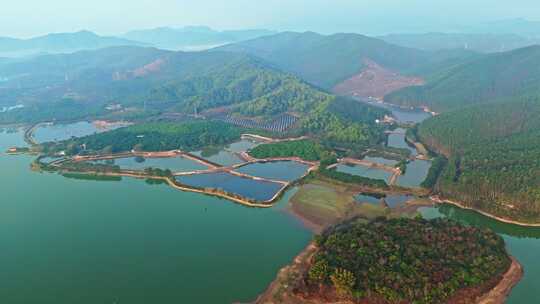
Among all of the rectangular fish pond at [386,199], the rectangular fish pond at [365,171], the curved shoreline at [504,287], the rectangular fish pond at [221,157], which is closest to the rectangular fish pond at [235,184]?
the rectangular fish pond at [221,157]

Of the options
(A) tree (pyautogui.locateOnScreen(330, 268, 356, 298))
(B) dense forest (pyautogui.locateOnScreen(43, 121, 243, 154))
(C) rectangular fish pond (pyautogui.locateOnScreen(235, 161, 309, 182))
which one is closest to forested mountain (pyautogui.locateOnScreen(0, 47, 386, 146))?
(C) rectangular fish pond (pyautogui.locateOnScreen(235, 161, 309, 182))

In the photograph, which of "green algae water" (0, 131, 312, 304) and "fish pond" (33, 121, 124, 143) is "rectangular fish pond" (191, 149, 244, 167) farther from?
"fish pond" (33, 121, 124, 143)

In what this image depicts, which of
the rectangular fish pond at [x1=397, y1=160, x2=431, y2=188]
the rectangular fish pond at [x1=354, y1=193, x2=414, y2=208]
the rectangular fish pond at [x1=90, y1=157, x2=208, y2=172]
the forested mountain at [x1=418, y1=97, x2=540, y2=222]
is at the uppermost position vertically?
the forested mountain at [x1=418, y1=97, x2=540, y2=222]

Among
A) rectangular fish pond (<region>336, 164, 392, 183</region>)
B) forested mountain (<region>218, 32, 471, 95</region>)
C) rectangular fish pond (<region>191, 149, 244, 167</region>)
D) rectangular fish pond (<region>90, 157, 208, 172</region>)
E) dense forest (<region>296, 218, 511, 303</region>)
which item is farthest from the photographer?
forested mountain (<region>218, 32, 471, 95</region>)

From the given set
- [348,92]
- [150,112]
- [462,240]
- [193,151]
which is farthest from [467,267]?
[348,92]

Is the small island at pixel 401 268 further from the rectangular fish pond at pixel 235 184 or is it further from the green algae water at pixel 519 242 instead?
the rectangular fish pond at pixel 235 184

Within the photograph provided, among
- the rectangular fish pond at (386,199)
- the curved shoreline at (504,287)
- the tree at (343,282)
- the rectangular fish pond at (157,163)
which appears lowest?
the rectangular fish pond at (157,163)
